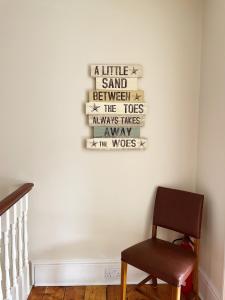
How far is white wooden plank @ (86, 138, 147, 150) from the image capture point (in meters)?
2.10

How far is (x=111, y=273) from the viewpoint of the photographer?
2.23 meters

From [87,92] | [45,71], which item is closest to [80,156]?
[87,92]

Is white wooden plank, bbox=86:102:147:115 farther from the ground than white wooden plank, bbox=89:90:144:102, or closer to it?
closer to it

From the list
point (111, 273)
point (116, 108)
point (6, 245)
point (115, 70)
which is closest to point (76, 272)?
point (111, 273)

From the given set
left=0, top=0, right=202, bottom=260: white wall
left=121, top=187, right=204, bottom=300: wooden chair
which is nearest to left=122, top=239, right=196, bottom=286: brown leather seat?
left=121, top=187, right=204, bottom=300: wooden chair

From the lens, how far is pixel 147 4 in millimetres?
2041

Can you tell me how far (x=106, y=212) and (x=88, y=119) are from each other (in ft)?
2.43

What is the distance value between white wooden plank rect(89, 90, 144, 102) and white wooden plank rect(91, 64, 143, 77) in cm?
12

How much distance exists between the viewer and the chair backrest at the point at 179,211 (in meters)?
1.93

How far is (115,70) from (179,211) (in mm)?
1127

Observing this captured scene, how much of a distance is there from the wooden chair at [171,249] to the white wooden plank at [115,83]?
31.9 inches

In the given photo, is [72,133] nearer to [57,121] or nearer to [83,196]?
[57,121]

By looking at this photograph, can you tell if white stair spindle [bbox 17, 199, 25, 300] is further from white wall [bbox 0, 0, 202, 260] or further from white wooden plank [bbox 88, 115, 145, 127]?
white wooden plank [bbox 88, 115, 145, 127]

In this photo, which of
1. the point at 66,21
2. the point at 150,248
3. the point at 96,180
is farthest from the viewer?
the point at 96,180
